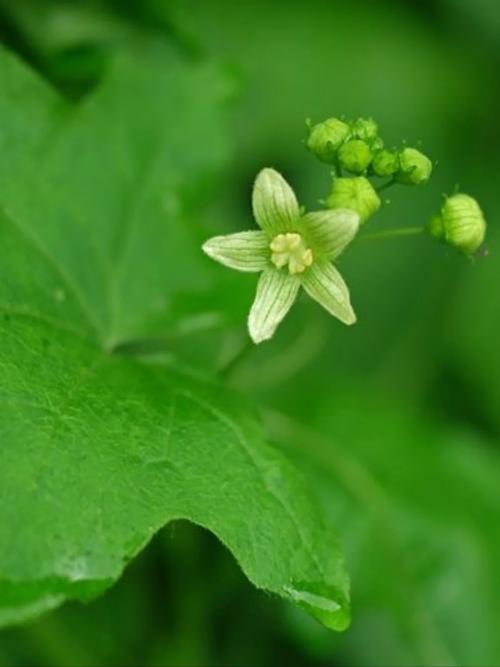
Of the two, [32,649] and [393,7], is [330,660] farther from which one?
[393,7]

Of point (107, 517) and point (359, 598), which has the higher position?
point (107, 517)

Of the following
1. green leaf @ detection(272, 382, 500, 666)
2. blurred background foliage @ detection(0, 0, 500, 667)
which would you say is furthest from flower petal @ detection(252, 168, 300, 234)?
green leaf @ detection(272, 382, 500, 666)

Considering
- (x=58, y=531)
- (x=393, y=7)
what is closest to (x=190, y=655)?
(x=58, y=531)

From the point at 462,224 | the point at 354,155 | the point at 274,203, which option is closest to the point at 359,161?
the point at 354,155

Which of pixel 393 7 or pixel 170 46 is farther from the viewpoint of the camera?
pixel 393 7

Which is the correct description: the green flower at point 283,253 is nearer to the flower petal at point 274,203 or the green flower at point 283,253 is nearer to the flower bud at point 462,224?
the flower petal at point 274,203

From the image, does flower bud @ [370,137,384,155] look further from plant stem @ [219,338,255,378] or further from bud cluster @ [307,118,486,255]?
plant stem @ [219,338,255,378]

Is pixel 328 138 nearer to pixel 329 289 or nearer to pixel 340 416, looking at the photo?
pixel 329 289
